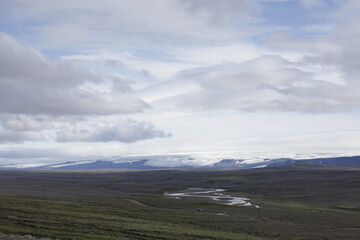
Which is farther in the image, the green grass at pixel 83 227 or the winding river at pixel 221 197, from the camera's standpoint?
the winding river at pixel 221 197

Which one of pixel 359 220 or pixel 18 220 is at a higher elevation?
pixel 18 220

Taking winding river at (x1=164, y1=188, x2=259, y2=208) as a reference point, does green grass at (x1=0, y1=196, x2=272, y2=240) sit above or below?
above

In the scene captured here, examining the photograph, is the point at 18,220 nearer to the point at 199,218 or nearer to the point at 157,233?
the point at 157,233

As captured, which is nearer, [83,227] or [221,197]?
[83,227]

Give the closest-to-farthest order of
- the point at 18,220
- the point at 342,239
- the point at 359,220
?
1. the point at 18,220
2. the point at 342,239
3. the point at 359,220

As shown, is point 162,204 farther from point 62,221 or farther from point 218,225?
point 62,221

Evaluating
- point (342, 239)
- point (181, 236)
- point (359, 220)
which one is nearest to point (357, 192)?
point (359, 220)

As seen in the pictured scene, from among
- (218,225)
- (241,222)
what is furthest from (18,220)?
(241,222)

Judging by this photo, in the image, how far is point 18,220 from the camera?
39.0m

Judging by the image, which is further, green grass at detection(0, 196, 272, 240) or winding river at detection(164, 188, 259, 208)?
winding river at detection(164, 188, 259, 208)

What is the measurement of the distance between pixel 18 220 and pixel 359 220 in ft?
150

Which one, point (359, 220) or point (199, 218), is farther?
point (359, 220)

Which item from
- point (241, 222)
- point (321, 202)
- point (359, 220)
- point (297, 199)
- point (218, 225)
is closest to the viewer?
point (218, 225)

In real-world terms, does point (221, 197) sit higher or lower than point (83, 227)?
lower
